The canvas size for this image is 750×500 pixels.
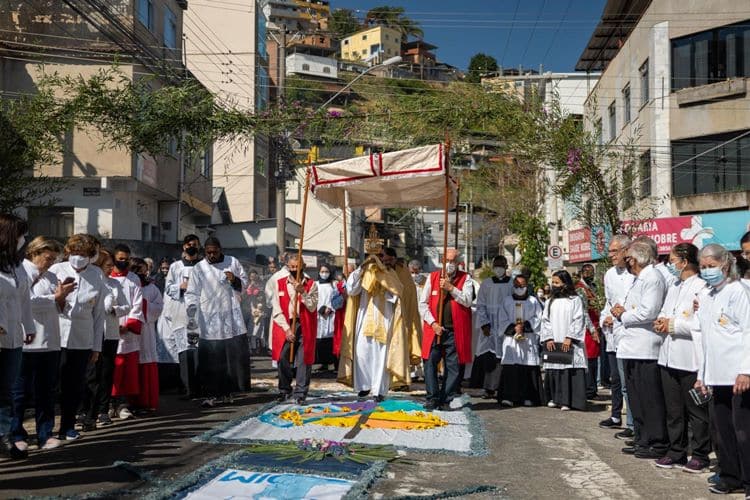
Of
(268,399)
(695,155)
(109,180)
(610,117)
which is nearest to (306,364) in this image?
(268,399)

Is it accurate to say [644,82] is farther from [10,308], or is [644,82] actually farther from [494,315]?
[10,308]

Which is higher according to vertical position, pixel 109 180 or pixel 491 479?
pixel 109 180

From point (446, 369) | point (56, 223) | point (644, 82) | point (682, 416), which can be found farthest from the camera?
point (644, 82)

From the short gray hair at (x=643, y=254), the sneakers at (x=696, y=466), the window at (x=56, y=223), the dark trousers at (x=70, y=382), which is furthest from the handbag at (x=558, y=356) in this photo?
the window at (x=56, y=223)

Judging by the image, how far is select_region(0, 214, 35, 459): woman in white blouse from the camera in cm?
661

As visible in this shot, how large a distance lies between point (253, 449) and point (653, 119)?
21.5m

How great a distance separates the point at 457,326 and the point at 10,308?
5.75m

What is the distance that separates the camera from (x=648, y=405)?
26.0ft

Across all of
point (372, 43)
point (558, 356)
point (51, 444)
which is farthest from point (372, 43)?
point (51, 444)

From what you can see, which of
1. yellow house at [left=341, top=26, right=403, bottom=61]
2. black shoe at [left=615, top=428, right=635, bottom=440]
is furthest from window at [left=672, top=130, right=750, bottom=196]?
yellow house at [left=341, top=26, right=403, bottom=61]

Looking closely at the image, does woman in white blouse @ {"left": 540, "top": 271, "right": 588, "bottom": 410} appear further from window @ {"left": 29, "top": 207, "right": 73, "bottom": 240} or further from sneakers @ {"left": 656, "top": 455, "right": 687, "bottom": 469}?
window @ {"left": 29, "top": 207, "right": 73, "bottom": 240}

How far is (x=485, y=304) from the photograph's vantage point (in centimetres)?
1244

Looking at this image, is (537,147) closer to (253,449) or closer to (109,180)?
(253,449)

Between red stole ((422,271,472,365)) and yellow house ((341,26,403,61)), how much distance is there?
9521cm
